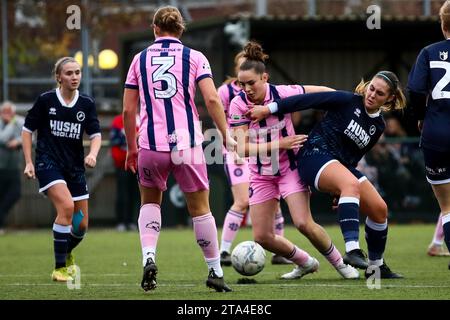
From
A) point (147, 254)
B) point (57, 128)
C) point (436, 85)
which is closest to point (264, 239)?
point (147, 254)

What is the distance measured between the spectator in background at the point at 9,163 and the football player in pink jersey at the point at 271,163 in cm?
951

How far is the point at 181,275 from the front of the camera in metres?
9.84

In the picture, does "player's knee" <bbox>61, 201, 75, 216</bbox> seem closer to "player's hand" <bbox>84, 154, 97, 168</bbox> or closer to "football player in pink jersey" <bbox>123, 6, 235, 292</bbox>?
"player's hand" <bbox>84, 154, 97, 168</bbox>

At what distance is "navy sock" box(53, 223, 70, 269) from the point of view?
31.1ft

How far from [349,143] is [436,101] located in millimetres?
940

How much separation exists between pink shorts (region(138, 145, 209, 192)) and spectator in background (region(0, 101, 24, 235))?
34.7ft

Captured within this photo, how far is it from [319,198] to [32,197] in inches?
198

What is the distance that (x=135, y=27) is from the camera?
1185 inches

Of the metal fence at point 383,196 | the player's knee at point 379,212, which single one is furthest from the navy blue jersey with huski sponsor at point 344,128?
the metal fence at point 383,196

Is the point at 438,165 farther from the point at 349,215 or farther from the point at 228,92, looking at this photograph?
the point at 228,92

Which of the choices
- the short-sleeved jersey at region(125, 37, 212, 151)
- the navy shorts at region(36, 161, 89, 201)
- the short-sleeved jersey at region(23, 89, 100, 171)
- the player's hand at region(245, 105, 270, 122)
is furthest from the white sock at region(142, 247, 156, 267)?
the short-sleeved jersey at region(23, 89, 100, 171)

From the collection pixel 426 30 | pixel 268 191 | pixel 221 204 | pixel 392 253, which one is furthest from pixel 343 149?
pixel 426 30

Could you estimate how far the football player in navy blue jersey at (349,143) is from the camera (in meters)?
8.63

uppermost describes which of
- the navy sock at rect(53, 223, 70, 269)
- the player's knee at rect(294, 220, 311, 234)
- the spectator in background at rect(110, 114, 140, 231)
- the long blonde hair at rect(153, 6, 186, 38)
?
the long blonde hair at rect(153, 6, 186, 38)
